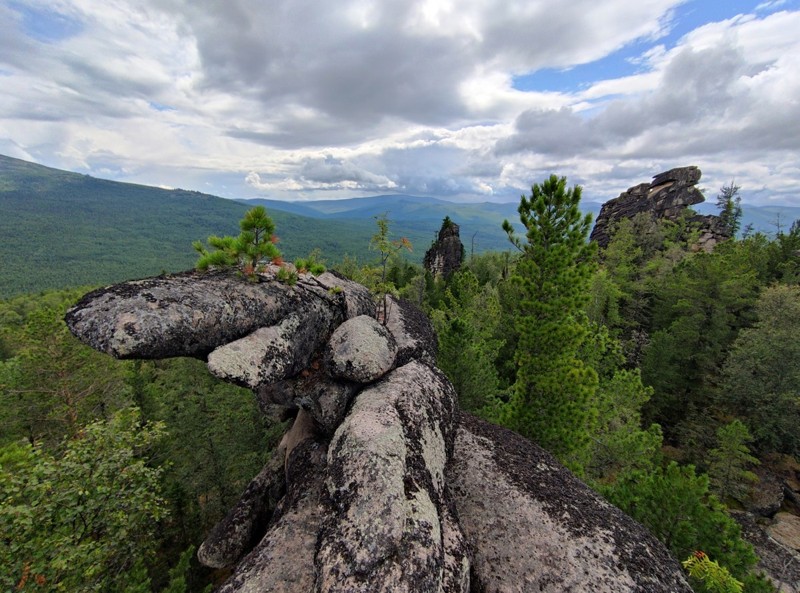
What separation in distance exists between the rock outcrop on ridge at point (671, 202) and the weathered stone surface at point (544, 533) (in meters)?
61.0

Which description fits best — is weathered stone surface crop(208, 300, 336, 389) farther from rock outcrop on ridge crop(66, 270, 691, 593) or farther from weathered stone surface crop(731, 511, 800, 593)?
weathered stone surface crop(731, 511, 800, 593)

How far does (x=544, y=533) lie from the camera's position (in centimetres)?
826

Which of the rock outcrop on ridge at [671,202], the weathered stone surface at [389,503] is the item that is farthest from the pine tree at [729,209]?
the weathered stone surface at [389,503]

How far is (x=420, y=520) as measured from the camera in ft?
21.9

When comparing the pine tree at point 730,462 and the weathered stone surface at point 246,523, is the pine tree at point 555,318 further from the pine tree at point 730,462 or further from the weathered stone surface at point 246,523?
the pine tree at point 730,462

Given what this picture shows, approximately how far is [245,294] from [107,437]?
6.86 metres

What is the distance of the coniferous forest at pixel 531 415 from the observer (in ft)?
31.9

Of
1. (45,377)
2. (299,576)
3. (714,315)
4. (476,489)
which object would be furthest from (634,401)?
(45,377)

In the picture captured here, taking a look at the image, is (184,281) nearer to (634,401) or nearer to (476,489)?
(476,489)

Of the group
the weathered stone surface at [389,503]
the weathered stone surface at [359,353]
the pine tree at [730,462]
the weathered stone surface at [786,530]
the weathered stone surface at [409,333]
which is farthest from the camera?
the weathered stone surface at [786,530]

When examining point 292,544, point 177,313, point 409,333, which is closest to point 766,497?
point 409,333

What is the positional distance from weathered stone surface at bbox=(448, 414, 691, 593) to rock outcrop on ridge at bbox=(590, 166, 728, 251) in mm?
60964

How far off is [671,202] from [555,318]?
66184mm

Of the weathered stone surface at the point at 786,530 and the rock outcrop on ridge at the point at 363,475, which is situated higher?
the rock outcrop on ridge at the point at 363,475
